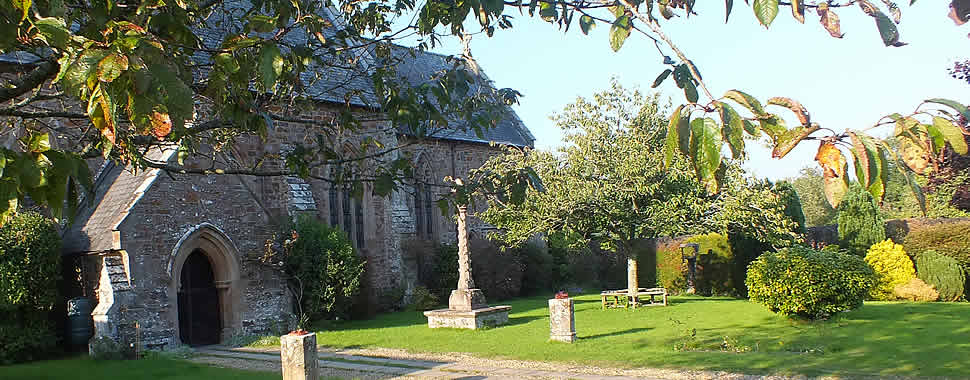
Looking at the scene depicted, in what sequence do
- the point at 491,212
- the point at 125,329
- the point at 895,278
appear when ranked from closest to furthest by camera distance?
the point at 125,329 < the point at 895,278 < the point at 491,212

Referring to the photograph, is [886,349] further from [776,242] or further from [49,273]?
[49,273]

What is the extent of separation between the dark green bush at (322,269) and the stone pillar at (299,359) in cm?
707

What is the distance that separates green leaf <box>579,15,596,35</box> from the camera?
4.04 metres

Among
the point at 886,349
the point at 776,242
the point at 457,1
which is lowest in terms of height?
the point at 886,349

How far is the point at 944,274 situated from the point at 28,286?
2149 centimetres

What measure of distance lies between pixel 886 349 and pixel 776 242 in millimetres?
7796

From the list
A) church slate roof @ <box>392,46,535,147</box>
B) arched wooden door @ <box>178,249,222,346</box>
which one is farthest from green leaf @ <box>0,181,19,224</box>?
church slate roof @ <box>392,46,535,147</box>

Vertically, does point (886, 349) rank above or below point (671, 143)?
below

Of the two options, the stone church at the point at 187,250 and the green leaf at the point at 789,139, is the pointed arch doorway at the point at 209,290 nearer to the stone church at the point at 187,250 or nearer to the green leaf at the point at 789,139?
the stone church at the point at 187,250

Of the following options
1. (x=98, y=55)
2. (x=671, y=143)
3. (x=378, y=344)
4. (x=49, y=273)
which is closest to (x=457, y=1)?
(x=98, y=55)

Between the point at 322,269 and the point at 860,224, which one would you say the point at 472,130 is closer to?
the point at 322,269

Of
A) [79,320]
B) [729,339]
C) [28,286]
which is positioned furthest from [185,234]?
[729,339]

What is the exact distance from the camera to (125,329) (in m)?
14.0

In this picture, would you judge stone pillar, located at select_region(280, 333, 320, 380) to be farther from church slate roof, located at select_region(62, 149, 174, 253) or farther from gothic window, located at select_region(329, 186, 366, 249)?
gothic window, located at select_region(329, 186, 366, 249)
